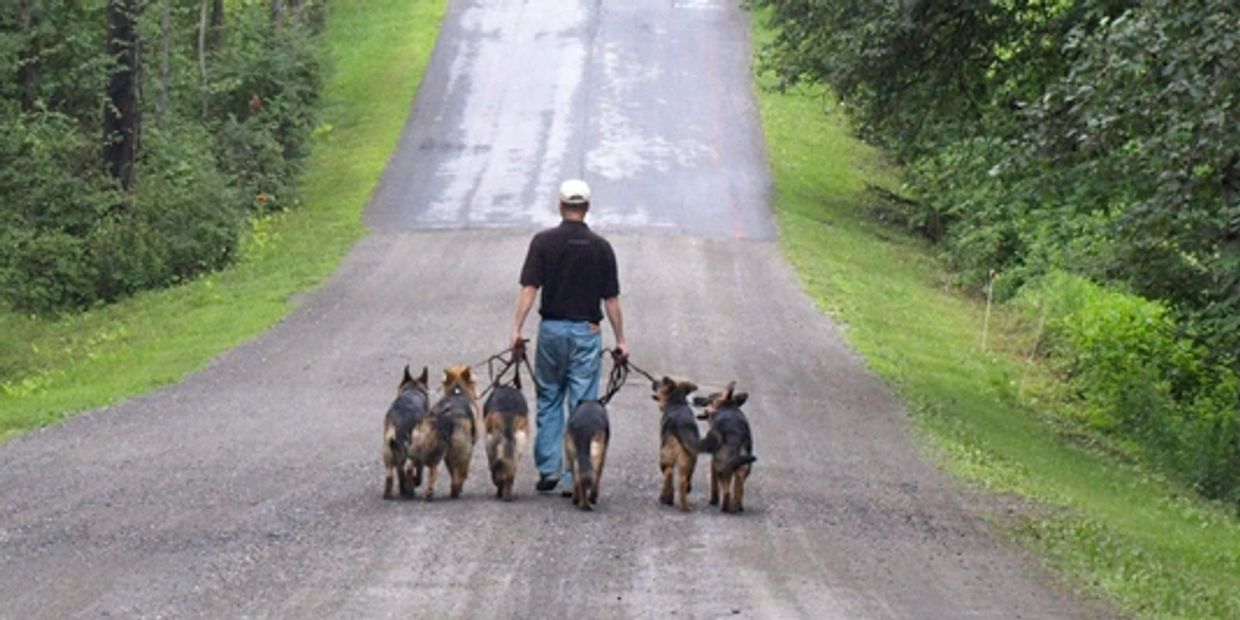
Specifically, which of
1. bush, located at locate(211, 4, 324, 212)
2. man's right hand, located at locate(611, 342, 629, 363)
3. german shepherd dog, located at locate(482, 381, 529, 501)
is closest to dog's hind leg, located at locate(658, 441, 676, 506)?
man's right hand, located at locate(611, 342, 629, 363)

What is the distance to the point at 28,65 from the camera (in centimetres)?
3594

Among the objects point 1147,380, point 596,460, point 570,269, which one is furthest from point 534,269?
point 1147,380

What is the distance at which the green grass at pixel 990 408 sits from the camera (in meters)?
13.8

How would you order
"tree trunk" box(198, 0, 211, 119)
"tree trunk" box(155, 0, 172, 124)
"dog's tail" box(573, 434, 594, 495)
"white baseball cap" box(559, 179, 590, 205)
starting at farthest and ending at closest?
"tree trunk" box(198, 0, 211, 119) → "tree trunk" box(155, 0, 172, 124) → "white baseball cap" box(559, 179, 590, 205) → "dog's tail" box(573, 434, 594, 495)

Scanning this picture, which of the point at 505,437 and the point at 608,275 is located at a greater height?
the point at 608,275

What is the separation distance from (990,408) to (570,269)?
1052 centimetres

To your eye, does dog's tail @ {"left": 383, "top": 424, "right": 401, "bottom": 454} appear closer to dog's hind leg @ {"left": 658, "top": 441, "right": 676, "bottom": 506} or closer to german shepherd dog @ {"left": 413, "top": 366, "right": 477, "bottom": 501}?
german shepherd dog @ {"left": 413, "top": 366, "right": 477, "bottom": 501}

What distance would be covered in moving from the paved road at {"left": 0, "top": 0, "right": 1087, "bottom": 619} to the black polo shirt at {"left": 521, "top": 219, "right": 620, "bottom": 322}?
136 centimetres

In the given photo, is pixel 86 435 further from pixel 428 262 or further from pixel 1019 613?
pixel 428 262

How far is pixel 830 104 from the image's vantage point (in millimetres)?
46156

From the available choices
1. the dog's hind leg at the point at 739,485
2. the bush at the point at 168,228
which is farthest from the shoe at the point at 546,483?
the bush at the point at 168,228

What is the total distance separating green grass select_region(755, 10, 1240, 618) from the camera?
13.8 m

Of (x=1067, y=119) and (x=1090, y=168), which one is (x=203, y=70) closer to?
(x=1067, y=119)

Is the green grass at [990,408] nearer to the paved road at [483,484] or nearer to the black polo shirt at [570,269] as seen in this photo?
the paved road at [483,484]
